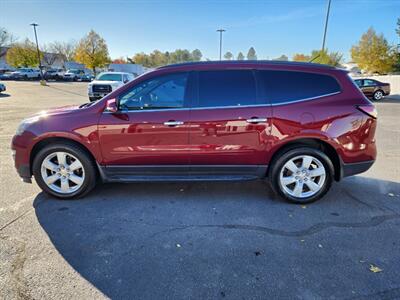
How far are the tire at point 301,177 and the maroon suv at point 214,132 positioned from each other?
1 centimetres

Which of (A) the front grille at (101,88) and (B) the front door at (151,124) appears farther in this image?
(A) the front grille at (101,88)

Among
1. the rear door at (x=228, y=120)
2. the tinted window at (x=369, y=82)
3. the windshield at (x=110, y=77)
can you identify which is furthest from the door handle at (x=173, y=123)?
the tinted window at (x=369, y=82)

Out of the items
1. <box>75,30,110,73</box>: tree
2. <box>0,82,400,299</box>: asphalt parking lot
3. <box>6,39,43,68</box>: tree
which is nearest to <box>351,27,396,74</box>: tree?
<box>0,82,400,299</box>: asphalt parking lot

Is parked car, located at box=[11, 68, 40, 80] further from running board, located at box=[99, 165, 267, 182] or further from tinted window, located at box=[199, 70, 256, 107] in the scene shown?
tinted window, located at box=[199, 70, 256, 107]

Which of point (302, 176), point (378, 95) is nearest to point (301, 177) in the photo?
point (302, 176)

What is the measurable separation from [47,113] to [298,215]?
366 cm

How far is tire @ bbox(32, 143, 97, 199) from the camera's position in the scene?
3578mm

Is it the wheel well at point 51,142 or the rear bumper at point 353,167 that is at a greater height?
the wheel well at point 51,142

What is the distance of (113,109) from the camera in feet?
11.2

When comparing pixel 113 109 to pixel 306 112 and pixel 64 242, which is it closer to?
pixel 64 242

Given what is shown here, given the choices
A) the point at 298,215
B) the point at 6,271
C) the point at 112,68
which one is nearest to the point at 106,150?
the point at 6,271

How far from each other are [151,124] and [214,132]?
2.72 ft

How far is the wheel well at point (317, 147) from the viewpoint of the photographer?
3.57 metres

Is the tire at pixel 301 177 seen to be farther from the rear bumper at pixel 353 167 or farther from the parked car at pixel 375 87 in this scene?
the parked car at pixel 375 87
